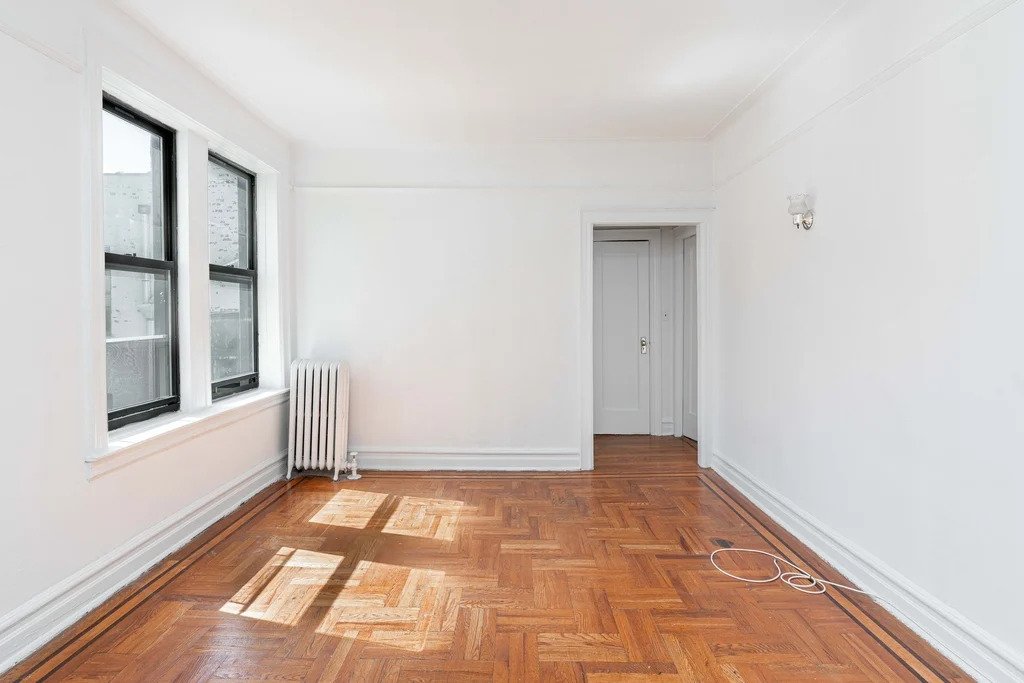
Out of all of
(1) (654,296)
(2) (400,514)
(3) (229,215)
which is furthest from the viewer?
(1) (654,296)

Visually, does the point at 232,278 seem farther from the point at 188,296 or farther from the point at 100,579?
the point at 100,579

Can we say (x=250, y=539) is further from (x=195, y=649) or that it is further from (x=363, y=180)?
(x=363, y=180)

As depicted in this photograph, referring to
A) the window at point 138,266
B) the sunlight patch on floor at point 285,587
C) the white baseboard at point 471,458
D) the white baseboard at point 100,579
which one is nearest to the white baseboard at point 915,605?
the white baseboard at point 471,458

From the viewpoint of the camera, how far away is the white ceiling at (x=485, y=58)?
2.91 meters

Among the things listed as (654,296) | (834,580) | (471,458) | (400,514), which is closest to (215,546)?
(400,514)

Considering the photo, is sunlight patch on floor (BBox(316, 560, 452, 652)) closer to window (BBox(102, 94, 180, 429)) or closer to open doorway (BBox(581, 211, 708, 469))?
window (BBox(102, 94, 180, 429))

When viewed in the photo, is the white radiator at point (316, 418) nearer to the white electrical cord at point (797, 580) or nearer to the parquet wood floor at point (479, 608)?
the parquet wood floor at point (479, 608)

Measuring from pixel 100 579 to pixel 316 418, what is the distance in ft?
7.04

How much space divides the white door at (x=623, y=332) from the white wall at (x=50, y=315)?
4.48 meters

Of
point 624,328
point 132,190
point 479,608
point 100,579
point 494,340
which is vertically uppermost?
point 132,190

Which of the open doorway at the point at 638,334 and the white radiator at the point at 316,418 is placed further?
the open doorway at the point at 638,334

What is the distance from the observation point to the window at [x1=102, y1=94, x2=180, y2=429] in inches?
124

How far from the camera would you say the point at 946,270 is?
93.0 inches

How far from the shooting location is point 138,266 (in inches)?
131
